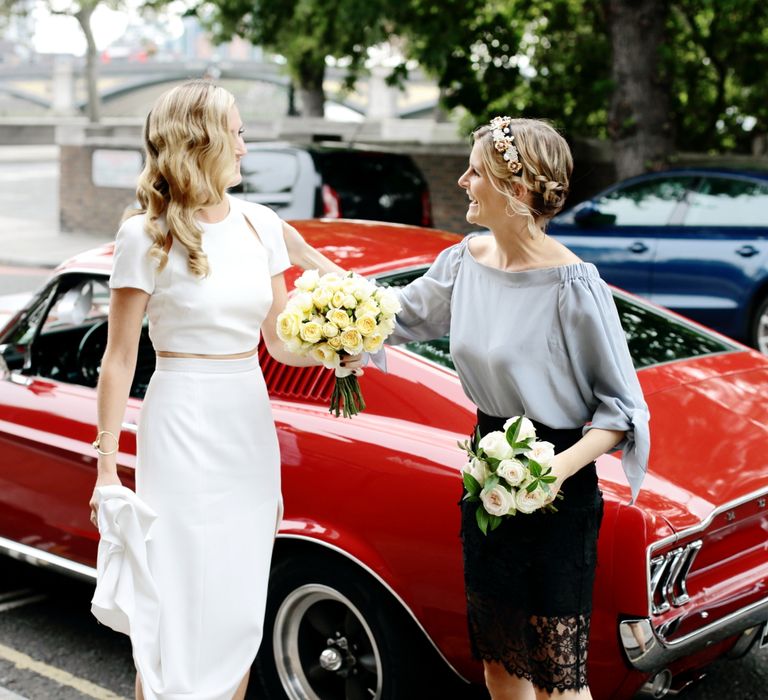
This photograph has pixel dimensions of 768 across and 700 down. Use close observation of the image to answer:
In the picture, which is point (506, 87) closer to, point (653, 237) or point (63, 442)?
point (653, 237)

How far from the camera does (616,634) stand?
319 centimetres

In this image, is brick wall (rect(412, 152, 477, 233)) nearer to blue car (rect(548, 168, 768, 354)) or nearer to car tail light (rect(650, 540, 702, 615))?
blue car (rect(548, 168, 768, 354))

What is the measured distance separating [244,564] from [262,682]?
Result: 2.42 ft

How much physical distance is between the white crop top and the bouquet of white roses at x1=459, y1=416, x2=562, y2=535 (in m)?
0.80

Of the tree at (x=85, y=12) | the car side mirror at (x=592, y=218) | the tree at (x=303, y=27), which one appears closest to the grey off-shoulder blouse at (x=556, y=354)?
the car side mirror at (x=592, y=218)

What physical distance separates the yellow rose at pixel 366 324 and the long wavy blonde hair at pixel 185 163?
42 centimetres

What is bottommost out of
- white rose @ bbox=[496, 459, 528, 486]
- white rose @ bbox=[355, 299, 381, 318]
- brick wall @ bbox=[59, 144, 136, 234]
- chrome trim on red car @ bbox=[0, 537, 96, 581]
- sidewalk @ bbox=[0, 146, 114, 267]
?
sidewalk @ bbox=[0, 146, 114, 267]

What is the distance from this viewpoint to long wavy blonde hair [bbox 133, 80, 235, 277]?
3074 millimetres

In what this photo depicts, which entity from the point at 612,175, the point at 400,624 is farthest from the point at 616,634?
the point at 612,175

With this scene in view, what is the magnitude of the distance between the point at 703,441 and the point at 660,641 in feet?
2.35

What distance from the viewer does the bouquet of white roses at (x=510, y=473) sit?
2686mm

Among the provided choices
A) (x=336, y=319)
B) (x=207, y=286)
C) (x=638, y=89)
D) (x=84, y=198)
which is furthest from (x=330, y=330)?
(x=84, y=198)

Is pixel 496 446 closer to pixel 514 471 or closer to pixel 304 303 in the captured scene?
pixel 514 471

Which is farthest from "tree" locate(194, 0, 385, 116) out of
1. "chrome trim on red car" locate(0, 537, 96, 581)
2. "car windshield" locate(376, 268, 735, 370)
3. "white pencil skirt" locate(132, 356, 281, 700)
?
"white pencil skirt" locate(132, 356, 281, 700)
